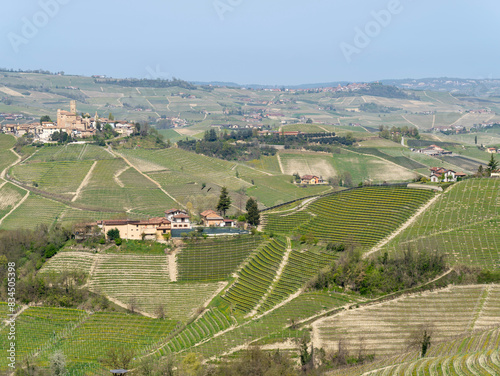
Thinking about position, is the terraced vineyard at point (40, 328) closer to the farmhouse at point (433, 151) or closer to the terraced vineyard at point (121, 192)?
the terraced vineyard at point (121, 192)

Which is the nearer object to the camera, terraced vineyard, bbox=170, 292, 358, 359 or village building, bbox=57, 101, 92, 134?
terraced vineyard, bbox=170, 292, 358, 359

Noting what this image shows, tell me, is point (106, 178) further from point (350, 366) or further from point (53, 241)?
point (350, 366)

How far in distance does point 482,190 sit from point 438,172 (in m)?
18.2

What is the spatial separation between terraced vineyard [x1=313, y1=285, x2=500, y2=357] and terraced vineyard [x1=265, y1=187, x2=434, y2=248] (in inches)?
334

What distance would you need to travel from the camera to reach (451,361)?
3234 centimetres

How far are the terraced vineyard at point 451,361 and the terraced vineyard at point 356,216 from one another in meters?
13.9

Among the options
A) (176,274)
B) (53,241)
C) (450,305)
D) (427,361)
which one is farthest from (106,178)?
(427,361)

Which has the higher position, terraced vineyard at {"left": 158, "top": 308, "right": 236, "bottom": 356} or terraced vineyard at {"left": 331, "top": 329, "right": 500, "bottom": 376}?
terraced vineyard at {"left": 331, "top": 329, "right": 500, "bottom": 376}

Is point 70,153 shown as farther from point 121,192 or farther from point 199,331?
point 199,331

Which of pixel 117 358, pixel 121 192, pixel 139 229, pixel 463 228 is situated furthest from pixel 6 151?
pixel 463 228

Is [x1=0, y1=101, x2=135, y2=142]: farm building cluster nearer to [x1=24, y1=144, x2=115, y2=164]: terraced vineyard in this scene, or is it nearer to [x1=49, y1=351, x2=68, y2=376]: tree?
[x1=24, y1=144, x2=115, y2=164]: terraced vineyard

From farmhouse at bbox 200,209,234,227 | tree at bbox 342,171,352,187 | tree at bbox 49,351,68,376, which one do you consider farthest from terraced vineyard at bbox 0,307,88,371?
tree at bbox 342,171,352,187

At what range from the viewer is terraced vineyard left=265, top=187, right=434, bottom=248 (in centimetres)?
5278

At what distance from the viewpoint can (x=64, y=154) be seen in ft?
307
